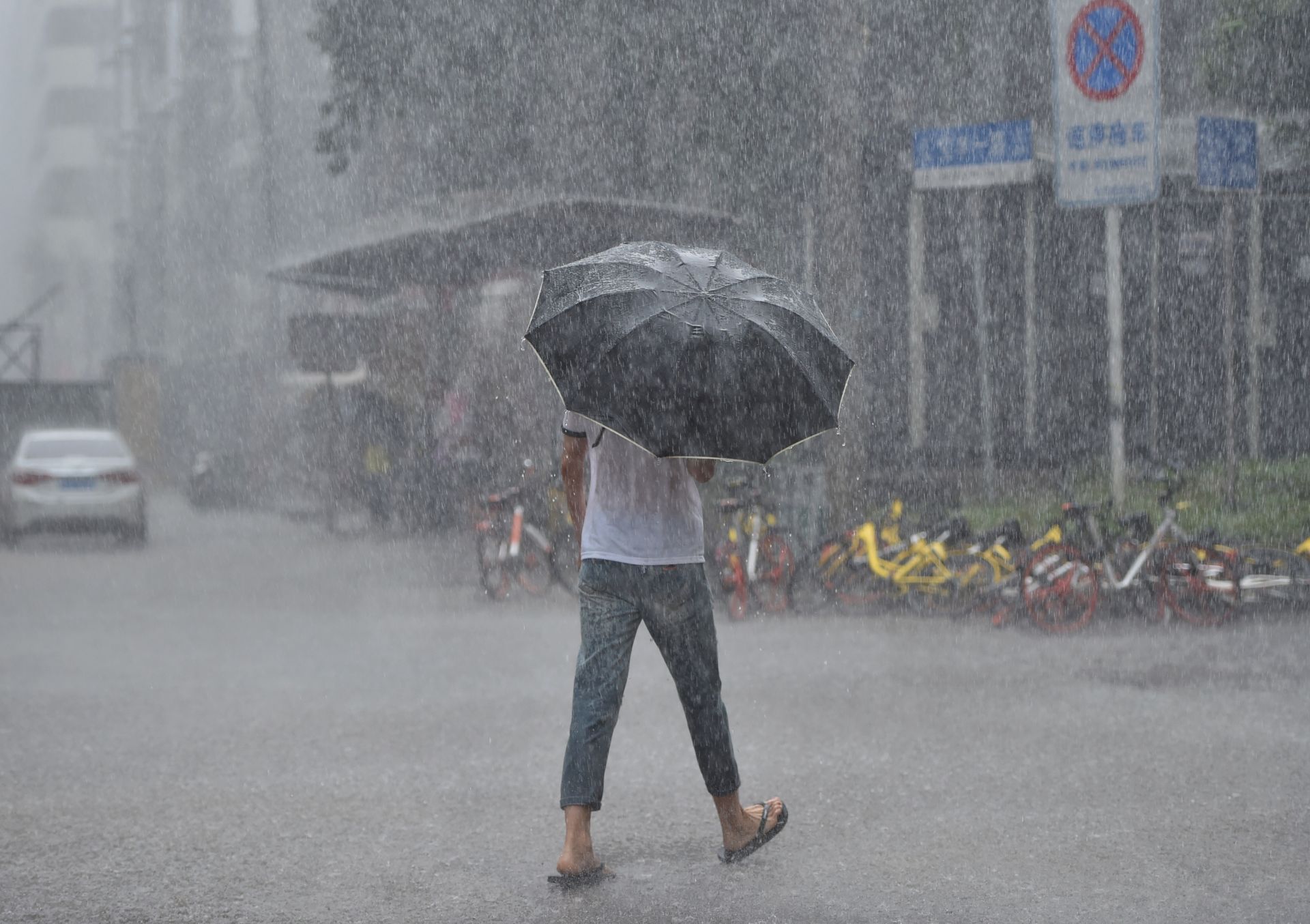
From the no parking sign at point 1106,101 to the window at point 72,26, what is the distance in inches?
3406

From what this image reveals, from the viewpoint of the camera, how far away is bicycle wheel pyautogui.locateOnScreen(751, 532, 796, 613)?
11.5 meters

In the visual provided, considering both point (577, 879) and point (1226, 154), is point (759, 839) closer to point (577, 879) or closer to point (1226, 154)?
point (577, 879)

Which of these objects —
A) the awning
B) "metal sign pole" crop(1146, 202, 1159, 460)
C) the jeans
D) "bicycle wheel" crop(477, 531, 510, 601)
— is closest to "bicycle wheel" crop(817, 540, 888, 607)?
"bicycle wheel" crop(477, 531, 510, 601)

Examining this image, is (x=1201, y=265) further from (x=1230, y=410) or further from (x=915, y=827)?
(x=915, y=827)

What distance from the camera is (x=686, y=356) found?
15.5 feet

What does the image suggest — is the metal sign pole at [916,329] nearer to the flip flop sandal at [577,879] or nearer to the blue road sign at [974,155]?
the blue road sign at [974,155]

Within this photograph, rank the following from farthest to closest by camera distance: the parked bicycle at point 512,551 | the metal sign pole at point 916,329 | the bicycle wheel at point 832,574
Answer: the metal sign pole at point 916,329, the parked bicycle at point 512,551, the bicycle wheel at point 832,574

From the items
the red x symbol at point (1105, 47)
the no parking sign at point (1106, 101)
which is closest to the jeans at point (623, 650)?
the no parking sign at point (1106, 101)

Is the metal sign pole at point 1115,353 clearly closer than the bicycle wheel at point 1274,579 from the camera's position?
No

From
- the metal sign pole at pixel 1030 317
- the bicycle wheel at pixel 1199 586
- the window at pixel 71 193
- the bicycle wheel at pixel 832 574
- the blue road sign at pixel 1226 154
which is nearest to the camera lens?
the bicycle wheel at pixel 1199 586

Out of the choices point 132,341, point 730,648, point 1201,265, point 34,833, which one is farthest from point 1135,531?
point 132,341

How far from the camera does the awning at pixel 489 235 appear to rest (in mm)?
16422

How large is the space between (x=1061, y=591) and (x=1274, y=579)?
1.41 metres

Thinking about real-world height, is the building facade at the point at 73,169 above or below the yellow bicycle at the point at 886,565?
above
